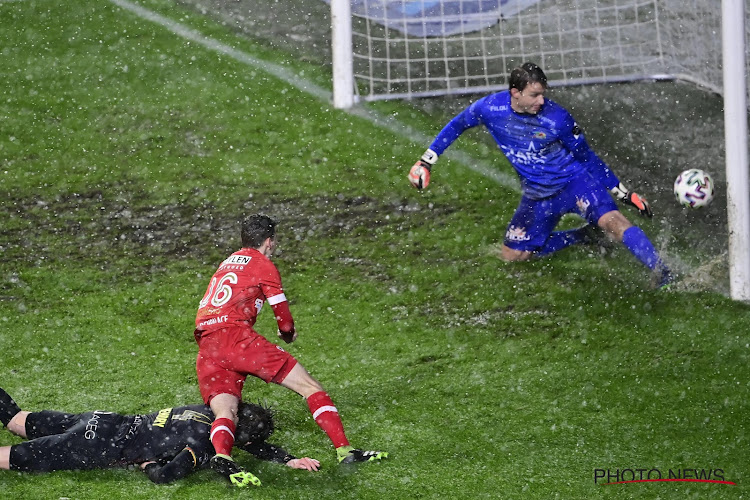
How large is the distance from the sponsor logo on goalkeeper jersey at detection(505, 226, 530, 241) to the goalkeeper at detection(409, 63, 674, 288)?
2 cm

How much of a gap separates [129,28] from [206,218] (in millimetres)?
4182

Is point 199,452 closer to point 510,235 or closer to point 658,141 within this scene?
point 510,235

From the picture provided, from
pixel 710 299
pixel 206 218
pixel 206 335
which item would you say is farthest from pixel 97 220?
pixel 710 299

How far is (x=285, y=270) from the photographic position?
807 centimetres

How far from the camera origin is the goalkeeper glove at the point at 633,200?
7156 mm

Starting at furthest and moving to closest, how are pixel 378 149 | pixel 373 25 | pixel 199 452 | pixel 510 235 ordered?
1. pixel 373 25
2. pixel 378 149
3. pixel 510 235
4. pixel 199 452

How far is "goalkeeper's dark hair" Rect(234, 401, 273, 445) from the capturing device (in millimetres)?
5297

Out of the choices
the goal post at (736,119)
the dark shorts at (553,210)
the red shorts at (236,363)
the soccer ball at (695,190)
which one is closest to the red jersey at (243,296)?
the red shorts at (236,363)

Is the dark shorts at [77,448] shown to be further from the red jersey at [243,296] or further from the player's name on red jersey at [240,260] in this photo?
the player's name on red jersey at [240,260]

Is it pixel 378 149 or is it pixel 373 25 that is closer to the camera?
pixel 378 149

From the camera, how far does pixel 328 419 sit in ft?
17.5

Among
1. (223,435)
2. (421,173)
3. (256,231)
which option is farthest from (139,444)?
(421,173)

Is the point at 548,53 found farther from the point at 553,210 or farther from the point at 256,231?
the point at 256,231

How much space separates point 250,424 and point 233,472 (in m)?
0.34
